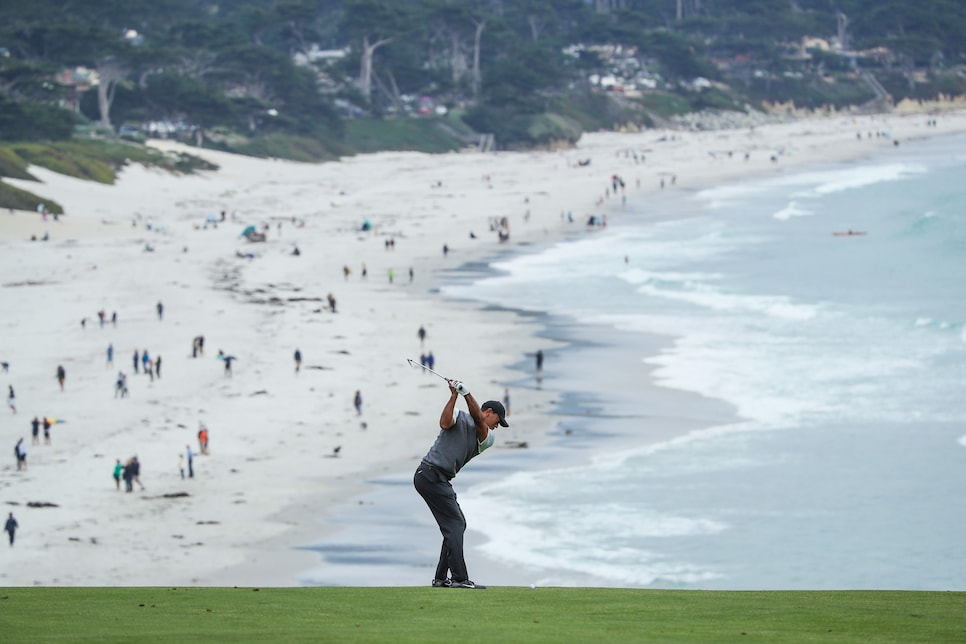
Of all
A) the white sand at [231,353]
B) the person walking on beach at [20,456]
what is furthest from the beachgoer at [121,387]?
the person walking on beach at [20,456]

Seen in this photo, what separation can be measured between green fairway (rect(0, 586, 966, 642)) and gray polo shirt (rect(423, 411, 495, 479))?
1152mm

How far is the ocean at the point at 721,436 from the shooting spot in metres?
23.5

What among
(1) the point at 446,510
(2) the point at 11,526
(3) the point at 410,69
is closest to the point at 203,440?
(2) the point at 11,526

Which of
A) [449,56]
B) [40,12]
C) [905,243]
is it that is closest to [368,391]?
[905,243]

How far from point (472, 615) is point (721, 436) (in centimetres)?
2251

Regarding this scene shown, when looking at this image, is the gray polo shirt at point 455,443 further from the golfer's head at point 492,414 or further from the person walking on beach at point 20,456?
the person walking on beach at point 20,456

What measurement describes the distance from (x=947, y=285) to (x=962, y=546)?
36340mm

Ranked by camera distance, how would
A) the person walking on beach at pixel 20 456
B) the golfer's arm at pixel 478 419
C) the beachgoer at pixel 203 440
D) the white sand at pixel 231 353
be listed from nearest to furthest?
the golfer's arm at pixel 478 419
the white sand at pixel 231 353
the person walking on beach at pixel 20 456
the beachgoer at pixel 203 440

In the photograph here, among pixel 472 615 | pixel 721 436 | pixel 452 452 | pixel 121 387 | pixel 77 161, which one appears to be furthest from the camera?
pixel 77 161

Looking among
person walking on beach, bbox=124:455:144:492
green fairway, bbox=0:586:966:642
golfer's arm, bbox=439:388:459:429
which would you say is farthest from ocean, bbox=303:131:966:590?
golfer's arm, bbox=439:388:459:429

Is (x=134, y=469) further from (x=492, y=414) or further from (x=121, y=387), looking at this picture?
(x=492, y=414)

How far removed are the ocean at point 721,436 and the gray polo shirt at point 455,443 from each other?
1130 centimetres

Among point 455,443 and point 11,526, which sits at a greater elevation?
→ point 455,443

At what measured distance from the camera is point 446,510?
37.1 ft
